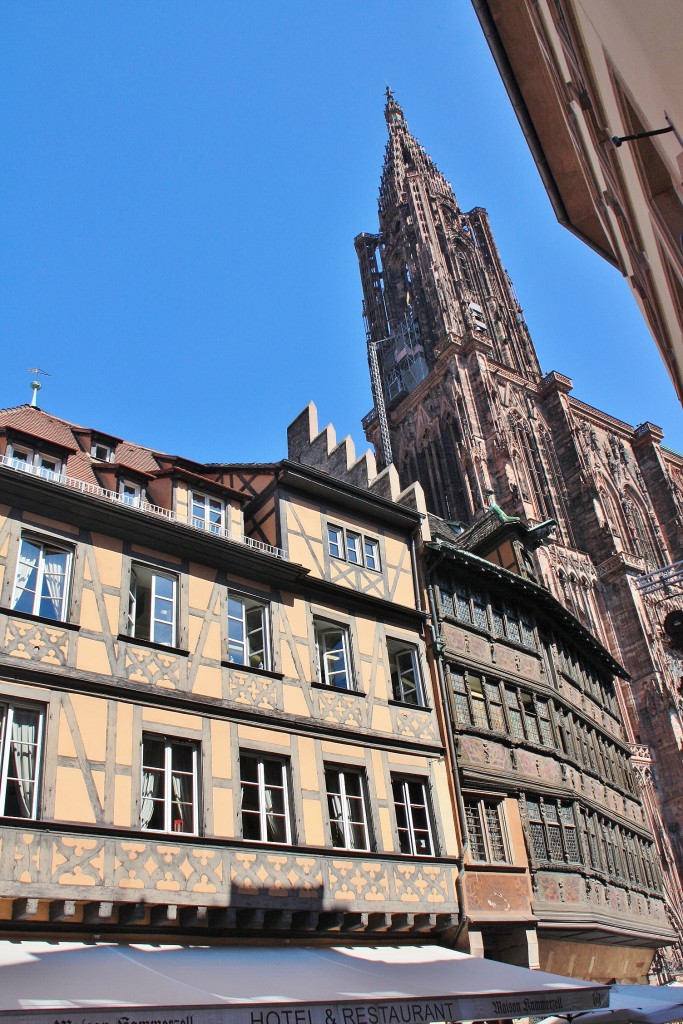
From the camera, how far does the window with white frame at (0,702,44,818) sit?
30.8 ft

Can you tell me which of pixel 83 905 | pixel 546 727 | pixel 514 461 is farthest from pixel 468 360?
pixel 83 905

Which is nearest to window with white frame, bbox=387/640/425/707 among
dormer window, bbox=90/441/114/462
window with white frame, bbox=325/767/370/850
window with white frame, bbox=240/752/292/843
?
window with white frame, bbox=325/767/370/850

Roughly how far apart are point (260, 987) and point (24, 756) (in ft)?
11.9

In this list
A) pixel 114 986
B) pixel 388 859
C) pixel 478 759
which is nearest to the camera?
pixel 114 986

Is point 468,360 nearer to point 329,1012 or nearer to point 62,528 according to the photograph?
point 62,528

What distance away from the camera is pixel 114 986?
25.1ft

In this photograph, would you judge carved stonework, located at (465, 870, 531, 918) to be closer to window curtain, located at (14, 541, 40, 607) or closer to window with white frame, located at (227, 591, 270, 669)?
window with white frame, located at (227, 591, 270, 669)

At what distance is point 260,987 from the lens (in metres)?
8.46

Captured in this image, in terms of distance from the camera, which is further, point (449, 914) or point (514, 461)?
point (514, 461)

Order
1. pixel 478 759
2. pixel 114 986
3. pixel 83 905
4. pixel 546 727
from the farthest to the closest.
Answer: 1. pixel 546 727
2. pixel 478 759
3. pixel 83 905
4. pixel 114 986

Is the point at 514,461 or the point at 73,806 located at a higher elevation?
the point at 514,461

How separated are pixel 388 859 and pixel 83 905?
4.75 metres

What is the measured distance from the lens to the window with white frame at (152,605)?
11.9m

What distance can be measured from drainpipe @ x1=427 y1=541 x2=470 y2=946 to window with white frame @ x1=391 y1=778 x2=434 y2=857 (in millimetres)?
646
